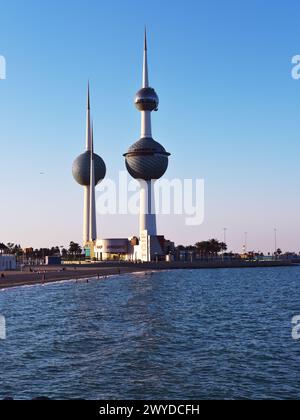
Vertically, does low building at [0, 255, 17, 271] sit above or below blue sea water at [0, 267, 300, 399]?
above

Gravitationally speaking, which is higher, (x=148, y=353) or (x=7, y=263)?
(x=7, y=263)

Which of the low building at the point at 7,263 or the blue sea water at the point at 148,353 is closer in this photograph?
the blue sea water at the point at 148,353

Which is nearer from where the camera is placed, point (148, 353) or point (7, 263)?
point (148, 353)

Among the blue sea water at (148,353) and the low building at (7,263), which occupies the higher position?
the low building at (7,263)

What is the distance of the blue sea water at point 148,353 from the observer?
24.9 meters

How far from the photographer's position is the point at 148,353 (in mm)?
33438

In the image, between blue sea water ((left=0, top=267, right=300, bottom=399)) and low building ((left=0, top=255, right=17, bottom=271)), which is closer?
blue sea water ((left=0, top=267, right=300, bottom=399))

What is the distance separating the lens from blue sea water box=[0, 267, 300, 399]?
81.8 feet
